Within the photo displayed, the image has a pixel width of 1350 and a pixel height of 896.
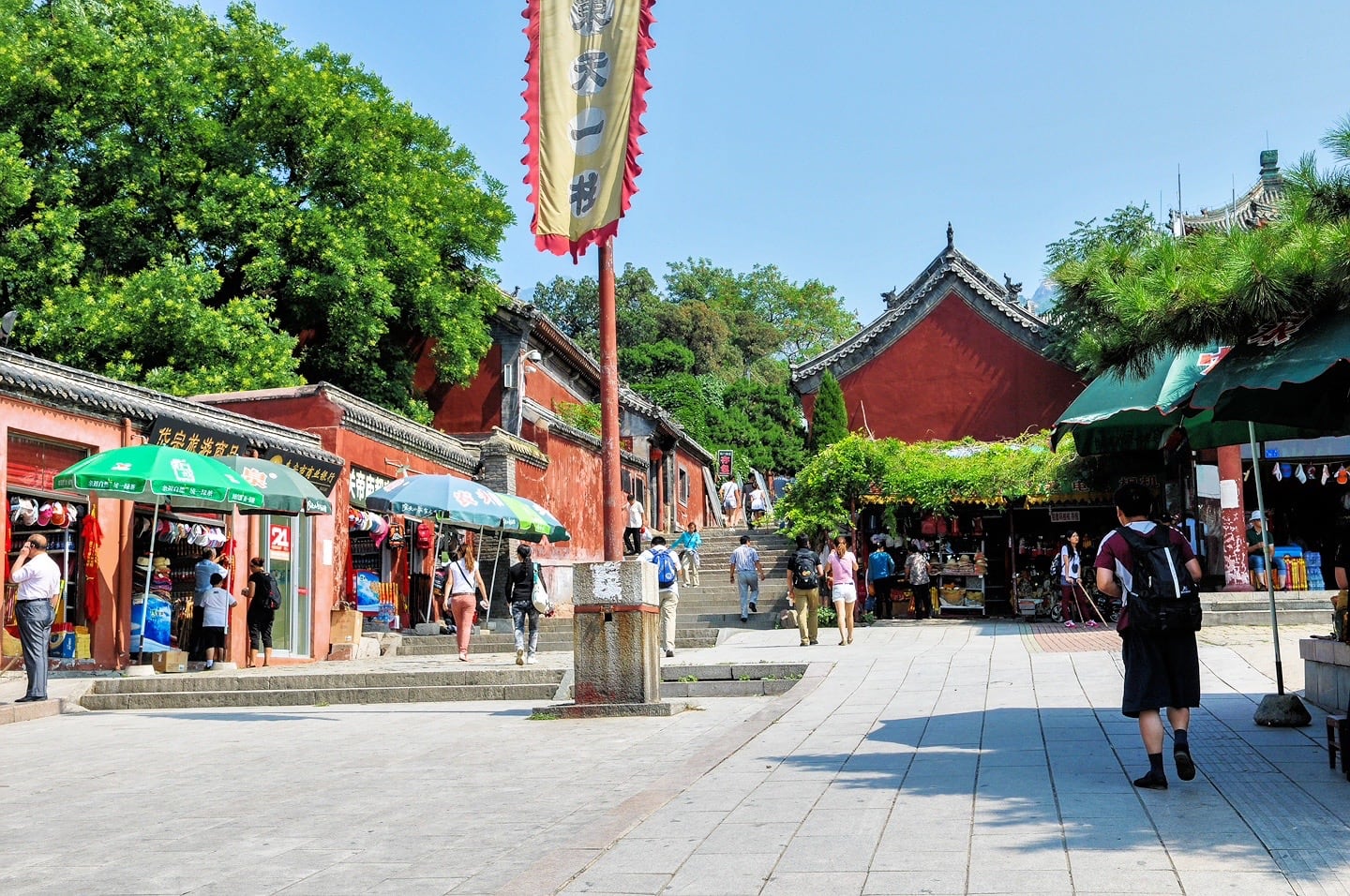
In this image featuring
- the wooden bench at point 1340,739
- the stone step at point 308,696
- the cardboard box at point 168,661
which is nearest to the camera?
the wooden bench at point 1340,739

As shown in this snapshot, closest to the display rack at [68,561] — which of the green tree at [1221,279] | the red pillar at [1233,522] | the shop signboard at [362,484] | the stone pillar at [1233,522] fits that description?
the shop signboard at [362,484]

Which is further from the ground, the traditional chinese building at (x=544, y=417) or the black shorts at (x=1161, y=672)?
the traditional chinese building at (x=544, y=417)

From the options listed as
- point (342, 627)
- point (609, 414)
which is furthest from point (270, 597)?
point (609, 414)

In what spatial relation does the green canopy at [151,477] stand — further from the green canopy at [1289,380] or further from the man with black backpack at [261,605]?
the green canopy at [1289,380]

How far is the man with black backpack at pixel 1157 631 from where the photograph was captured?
247 inches

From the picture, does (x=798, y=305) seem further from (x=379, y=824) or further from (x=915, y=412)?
(x=379, y=824)

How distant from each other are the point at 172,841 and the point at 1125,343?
5815mm

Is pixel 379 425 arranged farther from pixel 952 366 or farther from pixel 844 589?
pixel 952 366

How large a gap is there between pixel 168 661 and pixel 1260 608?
48.5ft

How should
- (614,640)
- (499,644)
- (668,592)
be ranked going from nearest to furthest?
1. (614,640)
2. (668,592)
3. (499,644)

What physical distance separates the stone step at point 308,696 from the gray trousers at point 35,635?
109 cm

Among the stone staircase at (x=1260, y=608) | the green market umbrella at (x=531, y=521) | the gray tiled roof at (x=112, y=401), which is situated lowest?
the stone staircase at (x=1260, y=608)

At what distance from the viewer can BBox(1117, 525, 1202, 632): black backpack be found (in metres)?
6.36

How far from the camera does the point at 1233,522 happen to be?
20.1 m
